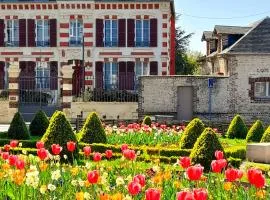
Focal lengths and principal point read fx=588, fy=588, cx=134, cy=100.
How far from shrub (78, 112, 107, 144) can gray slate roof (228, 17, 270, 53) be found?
16.8 meters

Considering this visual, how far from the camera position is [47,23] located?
38.7 metres

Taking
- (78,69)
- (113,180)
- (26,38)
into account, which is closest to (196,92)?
(78,69)

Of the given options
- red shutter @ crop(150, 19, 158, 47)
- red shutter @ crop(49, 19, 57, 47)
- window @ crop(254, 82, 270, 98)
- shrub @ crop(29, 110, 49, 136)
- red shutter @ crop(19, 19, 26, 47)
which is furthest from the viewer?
red shutter @ crop(19, 19, 26, 47)

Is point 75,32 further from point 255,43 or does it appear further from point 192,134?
point 192,134

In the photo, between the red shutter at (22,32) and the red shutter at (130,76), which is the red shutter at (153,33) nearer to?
the red shutter at (130,76)

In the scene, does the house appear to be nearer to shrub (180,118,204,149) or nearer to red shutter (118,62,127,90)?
red shutter (118,62,127,90)

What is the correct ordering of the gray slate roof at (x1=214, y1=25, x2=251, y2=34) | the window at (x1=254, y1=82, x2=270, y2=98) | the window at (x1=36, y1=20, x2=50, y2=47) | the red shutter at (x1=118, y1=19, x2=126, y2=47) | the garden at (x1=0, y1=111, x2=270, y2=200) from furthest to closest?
1. the gray slate roof at (x1=214, y1=25, x2=251, y2=34)
2. the window at (x1=36, y1=20, x2=50, y2=47)
3. the red shutter at (x1=118, y1=19, x2=126, y2=47)
4. the window at (x1=254, y1=82, x2=270, y2=98)
5. the garden at (x1=0, y1=111, x2=270, y2=200)

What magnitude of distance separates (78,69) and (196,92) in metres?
10.4

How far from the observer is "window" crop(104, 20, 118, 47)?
3806 centimetres

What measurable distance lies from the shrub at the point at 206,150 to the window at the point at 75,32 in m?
26.8

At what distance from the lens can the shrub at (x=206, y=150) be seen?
1229cm

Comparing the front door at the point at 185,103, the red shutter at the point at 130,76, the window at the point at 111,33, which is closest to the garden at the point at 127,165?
the front door at the point at 185,103

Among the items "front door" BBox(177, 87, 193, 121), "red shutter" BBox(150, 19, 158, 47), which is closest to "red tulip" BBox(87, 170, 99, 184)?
"front door" BBox(177, 87, 193, 121)

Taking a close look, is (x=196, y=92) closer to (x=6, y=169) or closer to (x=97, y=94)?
(x=97, y=94)
